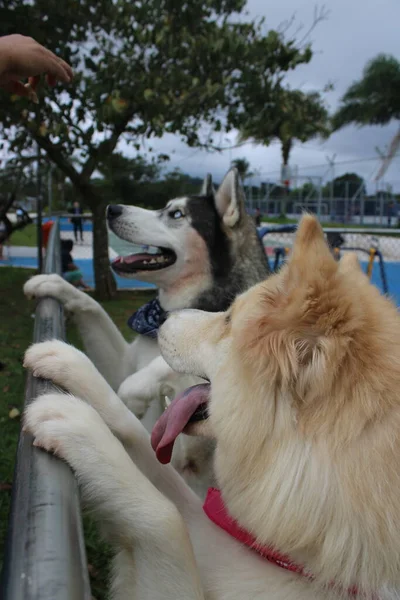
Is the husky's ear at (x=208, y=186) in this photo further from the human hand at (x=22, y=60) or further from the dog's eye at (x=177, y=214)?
the human hand at (x=22, y=60)

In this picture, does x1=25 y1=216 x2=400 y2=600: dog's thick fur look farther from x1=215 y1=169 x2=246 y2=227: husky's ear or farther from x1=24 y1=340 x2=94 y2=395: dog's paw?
x1=215 y1=169 x2=246 y2=227: husky's ear

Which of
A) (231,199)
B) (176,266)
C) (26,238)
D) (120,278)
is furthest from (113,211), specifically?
(26,238)

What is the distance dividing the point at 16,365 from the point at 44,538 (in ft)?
18.3

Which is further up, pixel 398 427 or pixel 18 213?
pixel 18 213

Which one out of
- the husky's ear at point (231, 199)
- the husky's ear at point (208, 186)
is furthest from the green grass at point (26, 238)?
the husky's ear at point (231, 199)

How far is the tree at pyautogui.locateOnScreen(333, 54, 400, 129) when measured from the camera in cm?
4091

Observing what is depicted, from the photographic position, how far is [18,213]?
9922mm

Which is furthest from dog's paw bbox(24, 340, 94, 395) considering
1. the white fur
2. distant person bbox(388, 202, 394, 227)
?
distant person bbox(388, 202, 394, 227)

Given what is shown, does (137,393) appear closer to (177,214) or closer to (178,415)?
(178,415)

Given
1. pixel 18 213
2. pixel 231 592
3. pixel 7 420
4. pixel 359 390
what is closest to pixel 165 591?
pixel 231 592

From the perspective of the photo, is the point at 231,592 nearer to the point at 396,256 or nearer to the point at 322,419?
the point at 322,419

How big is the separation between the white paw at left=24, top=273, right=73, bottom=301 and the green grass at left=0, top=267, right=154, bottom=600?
113 cm

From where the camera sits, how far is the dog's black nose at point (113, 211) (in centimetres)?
357

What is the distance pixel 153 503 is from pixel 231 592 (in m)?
0.37
